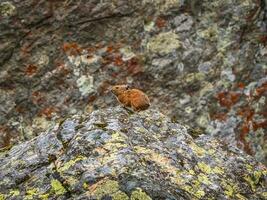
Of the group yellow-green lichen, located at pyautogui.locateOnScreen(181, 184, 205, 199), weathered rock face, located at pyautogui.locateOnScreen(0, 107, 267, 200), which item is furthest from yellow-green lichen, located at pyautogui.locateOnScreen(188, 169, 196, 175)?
yellow-green lichen, located at pyautogui.locateOnScreen(181, 184, 205, 199)

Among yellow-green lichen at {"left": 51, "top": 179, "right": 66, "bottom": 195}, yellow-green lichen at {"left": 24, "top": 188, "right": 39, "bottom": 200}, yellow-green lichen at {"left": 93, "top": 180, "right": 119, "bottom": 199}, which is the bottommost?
yellow-green lichen at {"left": 24, "top": 188, "right": 39, "bottom": 200}

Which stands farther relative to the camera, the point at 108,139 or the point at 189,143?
the point at 189,143

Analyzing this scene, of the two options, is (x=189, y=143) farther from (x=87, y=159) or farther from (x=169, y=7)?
(x=169, y=7)

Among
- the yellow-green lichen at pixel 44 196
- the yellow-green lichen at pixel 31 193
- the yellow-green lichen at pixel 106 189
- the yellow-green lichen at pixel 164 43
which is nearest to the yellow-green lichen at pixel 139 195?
the yellow-green lichen at pixel 106 189

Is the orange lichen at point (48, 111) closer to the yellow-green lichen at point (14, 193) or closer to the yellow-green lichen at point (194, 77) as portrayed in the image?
the yellow-green lichen at point (194, 77)

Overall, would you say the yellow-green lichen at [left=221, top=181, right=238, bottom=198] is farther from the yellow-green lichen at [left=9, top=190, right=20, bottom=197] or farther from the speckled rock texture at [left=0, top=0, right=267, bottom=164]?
the speckled rock texture at [left=0, top=0, right=267, bottom=164]

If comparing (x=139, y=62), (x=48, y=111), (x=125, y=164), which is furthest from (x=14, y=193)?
(x=139, y=62)

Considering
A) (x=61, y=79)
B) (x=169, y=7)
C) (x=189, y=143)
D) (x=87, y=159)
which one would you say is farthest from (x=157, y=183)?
(x=169, y=7)
